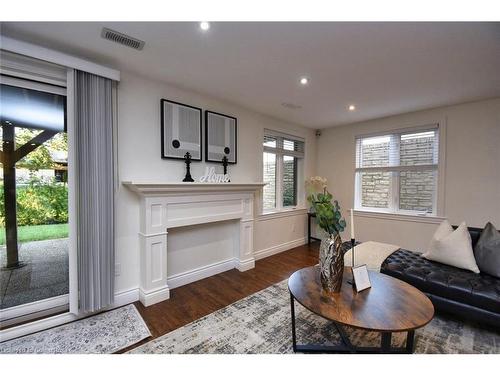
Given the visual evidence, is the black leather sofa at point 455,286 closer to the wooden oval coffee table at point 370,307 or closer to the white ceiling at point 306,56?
the wooden oval coffee table at point 370,307

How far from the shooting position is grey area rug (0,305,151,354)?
173 centimetres

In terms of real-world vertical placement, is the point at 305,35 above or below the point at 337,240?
above

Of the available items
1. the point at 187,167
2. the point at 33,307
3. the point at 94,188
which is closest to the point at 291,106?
the point at 187,167

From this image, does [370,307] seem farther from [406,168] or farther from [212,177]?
[406,168]

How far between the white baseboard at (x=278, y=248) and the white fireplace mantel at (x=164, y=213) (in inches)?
44.0

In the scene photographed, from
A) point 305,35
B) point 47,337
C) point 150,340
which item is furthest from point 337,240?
point 47,337

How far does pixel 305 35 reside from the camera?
5.65 ft

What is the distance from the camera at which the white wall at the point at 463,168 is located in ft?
9.85

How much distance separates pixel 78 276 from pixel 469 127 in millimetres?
5093

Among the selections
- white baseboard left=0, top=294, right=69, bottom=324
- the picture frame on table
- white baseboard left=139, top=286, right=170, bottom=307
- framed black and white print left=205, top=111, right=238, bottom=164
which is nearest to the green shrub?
white baseboard left=0, top=294, right=69, bottom=324

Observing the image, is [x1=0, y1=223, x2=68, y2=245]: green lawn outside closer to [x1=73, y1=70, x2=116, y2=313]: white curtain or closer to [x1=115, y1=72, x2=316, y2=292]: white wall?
[x1=73, y1=70, x2=116, y2=313]: white curtain
